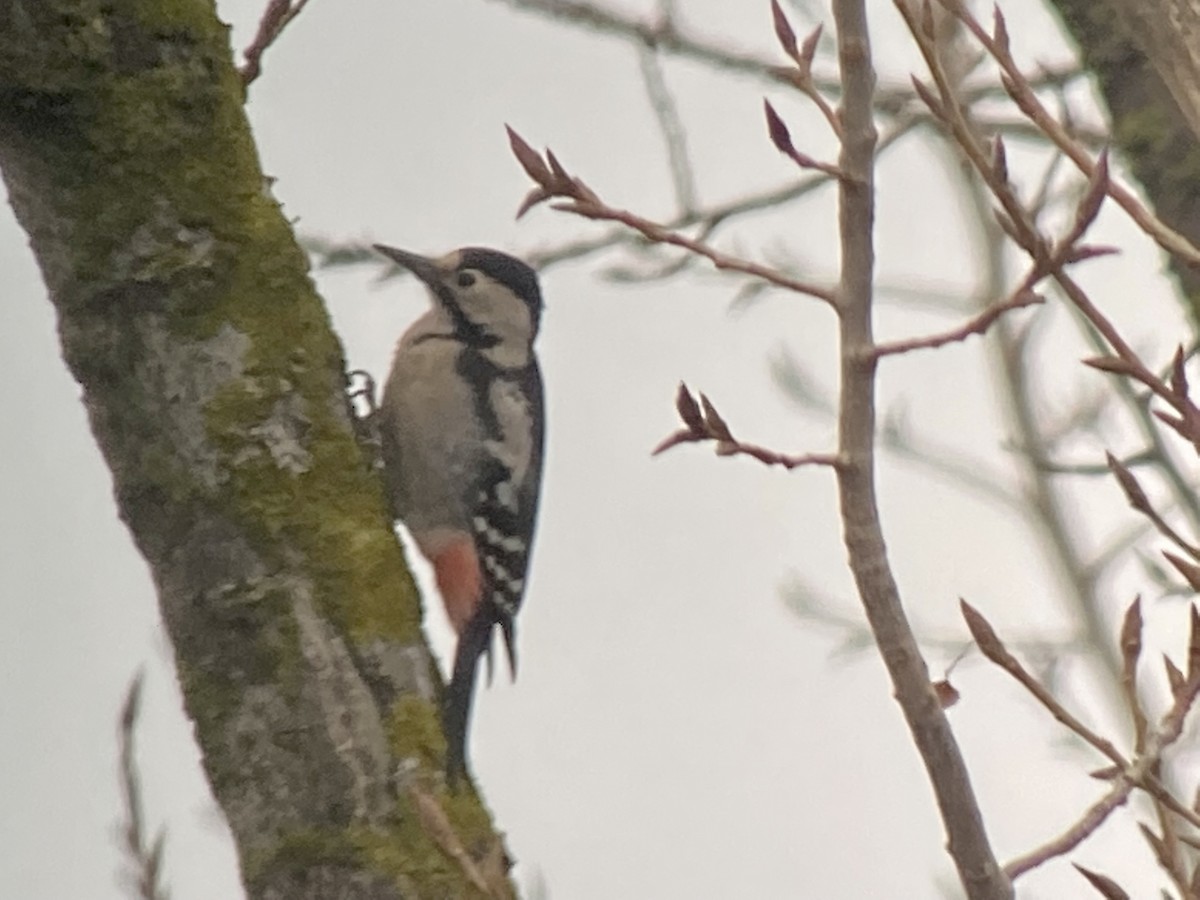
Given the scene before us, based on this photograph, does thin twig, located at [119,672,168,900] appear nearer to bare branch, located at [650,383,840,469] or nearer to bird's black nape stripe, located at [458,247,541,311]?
bare branch, located at [650,383,840,469]

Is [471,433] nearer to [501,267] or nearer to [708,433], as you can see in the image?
[501,267]

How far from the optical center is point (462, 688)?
2.46m

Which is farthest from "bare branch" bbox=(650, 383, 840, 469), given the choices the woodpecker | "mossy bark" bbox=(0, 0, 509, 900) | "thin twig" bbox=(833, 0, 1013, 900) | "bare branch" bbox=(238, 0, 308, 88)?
the woodpecker

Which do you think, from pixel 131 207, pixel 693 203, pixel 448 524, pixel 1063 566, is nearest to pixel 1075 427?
pixel 1063 566

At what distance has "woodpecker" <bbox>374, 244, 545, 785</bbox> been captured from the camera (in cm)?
301

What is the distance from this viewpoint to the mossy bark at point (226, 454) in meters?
1.66

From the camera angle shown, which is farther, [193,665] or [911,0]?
[193,665]

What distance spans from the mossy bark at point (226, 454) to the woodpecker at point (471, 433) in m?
1.05

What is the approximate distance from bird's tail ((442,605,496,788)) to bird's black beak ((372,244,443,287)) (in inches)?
27.0

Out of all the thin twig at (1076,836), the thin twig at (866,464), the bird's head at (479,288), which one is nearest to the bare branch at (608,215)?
the thin twig at (866,464)

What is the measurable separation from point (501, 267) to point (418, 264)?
0.54 ft

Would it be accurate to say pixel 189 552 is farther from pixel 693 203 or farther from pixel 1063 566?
pixel 1063 566

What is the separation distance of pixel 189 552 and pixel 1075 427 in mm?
3002

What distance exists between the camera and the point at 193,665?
170 centimetres
